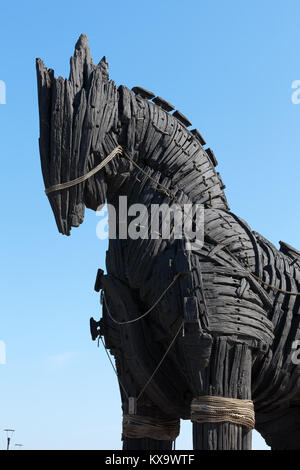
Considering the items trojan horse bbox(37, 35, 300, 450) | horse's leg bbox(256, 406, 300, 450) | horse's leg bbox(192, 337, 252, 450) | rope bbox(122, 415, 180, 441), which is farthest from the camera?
horse's leg bbox(256, 406, 300, 450)

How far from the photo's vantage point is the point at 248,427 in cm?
507

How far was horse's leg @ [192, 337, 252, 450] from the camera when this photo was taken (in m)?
4.95

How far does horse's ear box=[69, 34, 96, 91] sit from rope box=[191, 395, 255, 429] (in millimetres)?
2289

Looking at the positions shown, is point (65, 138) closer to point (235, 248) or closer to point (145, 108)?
point (145, 108)

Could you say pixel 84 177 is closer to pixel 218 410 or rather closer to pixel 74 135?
pixel 74 135

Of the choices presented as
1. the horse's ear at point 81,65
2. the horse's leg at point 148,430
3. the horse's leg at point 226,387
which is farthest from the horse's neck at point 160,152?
the horse's leg at point 148,430

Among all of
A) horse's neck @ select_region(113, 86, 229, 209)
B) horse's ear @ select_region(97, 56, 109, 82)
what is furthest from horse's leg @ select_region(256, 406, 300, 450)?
horse's ear @ select_region(97, 56, 109, 82)

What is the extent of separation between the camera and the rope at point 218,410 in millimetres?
4953

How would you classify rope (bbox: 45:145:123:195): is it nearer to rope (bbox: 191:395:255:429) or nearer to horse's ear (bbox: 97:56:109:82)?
horse's ear (bbox: 97:56:109:82)

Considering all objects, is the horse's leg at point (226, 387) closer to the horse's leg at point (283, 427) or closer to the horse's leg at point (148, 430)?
the horse's leg at point (148, 430)

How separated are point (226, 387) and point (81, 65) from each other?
246 cm

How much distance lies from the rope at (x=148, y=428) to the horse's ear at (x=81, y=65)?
238 cm

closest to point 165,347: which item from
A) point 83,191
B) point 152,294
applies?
point 152,294

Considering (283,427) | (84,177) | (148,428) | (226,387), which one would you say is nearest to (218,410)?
(226,387)
